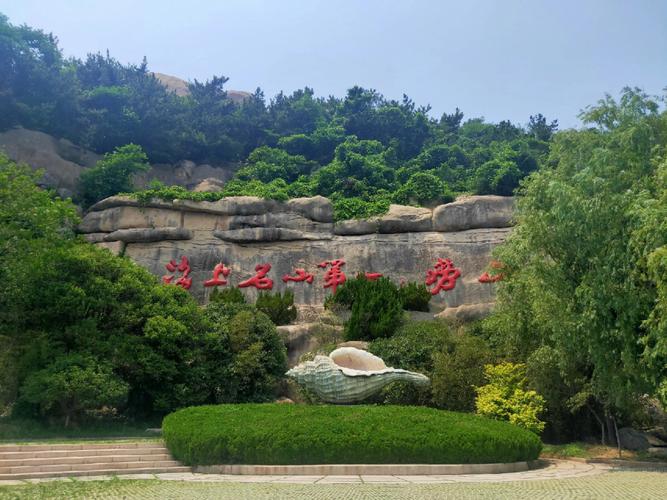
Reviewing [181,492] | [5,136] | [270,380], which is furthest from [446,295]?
[5,136]

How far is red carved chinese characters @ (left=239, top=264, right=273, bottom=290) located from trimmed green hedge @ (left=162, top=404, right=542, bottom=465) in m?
9.24

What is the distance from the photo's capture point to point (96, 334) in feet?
39.8

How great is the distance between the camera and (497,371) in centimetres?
1124

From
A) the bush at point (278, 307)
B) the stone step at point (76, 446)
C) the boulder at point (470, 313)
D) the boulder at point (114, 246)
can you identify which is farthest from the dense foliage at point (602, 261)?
the boulder at point (114, 246)

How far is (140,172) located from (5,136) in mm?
4915

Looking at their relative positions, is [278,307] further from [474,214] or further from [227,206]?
[474,214]

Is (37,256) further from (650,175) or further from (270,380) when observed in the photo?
(650,175)

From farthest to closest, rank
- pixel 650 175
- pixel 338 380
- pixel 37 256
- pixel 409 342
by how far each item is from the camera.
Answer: pixel 409 342, pixel 37 256, pixel 338 380, pixel 650 175

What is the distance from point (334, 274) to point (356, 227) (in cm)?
192

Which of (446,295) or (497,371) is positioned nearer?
(497,371)

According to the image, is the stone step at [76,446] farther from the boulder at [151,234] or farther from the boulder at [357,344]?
the boulder at [151,234]

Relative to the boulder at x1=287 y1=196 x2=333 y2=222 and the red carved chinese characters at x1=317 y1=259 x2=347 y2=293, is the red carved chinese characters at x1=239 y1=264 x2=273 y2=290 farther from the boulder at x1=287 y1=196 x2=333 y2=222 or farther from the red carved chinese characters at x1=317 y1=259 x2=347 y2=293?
the boulder at x1=287 y1=196 x2=333 y2=222

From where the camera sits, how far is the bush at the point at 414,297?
1662 centimetres

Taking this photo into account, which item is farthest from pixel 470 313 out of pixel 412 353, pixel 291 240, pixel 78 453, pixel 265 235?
pixel 78 453
